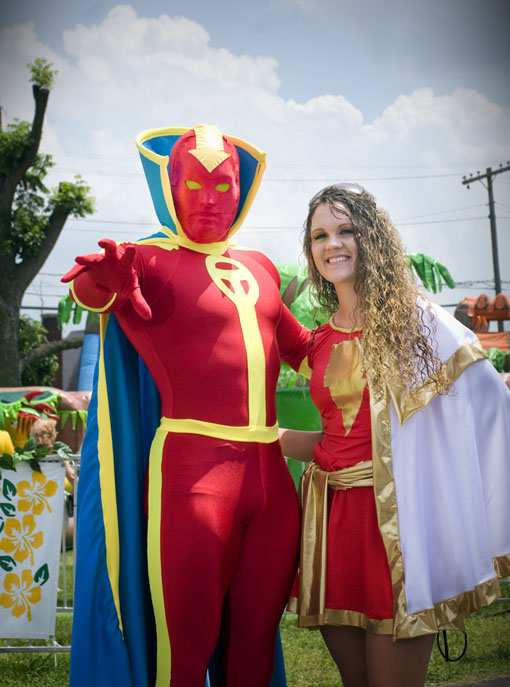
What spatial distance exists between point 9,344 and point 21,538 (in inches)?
444

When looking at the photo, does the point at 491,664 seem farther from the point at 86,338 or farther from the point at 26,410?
the point at 86,338

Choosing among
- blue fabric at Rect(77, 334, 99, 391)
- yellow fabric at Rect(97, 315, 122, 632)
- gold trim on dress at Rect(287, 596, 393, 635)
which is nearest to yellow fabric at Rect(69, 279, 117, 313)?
yellow fabric at Rect(97, 315, 122, 632)

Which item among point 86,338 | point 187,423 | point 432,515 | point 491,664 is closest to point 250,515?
point 187,423

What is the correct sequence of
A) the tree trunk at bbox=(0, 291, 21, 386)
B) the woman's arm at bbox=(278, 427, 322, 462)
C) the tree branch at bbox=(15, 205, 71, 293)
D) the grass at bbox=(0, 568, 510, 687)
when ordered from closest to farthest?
1. the woman's arm at bbox=(278, 427, 322, 462)
2. the grass at bbox=(0, 568, 510, 687)
3. the tree trunk at bbox=(0, 291, 21, 386)
4. the tree branch at bbox=(15, 205, 71, 293)

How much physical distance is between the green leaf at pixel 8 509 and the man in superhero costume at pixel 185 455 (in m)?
1.62

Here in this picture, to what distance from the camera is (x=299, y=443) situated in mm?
2797

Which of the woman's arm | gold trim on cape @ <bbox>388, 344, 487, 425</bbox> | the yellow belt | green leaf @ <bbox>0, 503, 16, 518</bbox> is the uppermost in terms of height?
gold trim on cape @ <bbox>388, 344, 487, 425</bbox>

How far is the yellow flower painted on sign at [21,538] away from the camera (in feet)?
13.4

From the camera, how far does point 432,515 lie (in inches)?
93.8

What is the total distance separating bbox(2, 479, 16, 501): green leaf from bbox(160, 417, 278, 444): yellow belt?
1904 mm

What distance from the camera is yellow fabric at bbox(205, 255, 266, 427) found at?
2.59 m

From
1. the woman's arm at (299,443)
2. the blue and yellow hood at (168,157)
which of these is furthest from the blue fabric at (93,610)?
the blue and yellow hood at (168,157)

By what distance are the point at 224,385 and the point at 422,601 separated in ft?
2.95

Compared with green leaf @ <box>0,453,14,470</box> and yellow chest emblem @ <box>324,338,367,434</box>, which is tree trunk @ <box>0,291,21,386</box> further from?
yellow chest emblem @ <box>324,338,367,434</box>
